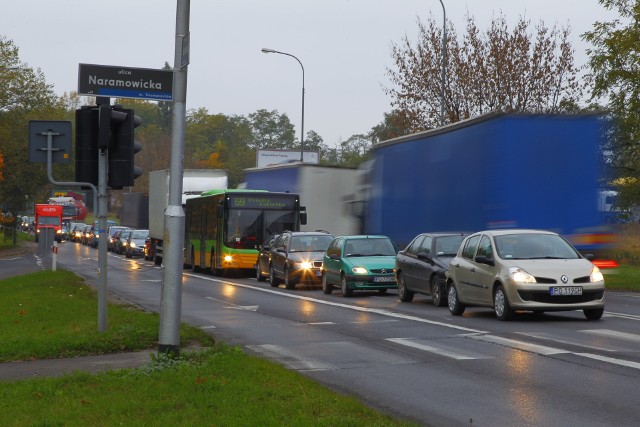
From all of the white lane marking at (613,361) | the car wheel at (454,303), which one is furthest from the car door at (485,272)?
the white lane marking at (613,361)

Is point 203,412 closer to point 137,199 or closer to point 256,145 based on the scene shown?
point 137,199

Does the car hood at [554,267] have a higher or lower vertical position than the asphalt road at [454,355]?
higher

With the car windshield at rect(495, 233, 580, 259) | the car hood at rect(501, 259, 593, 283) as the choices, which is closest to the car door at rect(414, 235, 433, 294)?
the car windshield at rect(495, 233, 580, 259)

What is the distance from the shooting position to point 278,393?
31.2 ft

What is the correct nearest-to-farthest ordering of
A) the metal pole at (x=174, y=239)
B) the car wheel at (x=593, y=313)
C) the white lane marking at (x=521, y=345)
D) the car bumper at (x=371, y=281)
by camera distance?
the metal pole at (x=174, y=239), the white lane marking at (x=521, y=345), the car wheel at (x=593, y=313), the car bumper at (x=371, y=281)

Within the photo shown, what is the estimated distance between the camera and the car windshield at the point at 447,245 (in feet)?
75.6

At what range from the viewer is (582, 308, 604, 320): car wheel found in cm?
1824

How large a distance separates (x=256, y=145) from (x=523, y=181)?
16289cm

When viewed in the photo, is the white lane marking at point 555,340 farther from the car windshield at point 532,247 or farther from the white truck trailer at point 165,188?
the white truck trailer at point 165,188

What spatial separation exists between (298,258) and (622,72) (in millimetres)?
11141

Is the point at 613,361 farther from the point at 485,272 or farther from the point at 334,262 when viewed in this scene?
the point at 334,262

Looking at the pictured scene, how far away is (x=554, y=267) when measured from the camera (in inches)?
704

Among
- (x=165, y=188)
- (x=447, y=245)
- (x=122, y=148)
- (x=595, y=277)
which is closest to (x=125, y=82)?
(x=122, y=148)

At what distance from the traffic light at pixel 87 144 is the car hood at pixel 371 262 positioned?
520 inches
